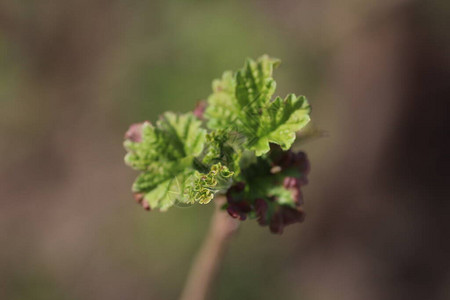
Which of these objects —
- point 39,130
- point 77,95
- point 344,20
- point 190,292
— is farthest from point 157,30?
point 190,292

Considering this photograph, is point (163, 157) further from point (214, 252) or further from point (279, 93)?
point (279, 93)

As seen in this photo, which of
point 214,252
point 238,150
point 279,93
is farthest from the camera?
point 279,93

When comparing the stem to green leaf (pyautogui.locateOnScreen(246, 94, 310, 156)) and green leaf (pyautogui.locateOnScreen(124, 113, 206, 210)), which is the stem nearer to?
green leaf (pyautogui.locateOnScreen(124, 113, 206, 210))

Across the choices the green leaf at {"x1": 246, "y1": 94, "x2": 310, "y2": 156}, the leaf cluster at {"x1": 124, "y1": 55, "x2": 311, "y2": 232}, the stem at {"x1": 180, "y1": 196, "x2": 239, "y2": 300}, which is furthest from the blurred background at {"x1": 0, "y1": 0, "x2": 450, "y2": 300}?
the green leaf at {"x1": 246, "y1": 94, "x2": 310, "y2": 156}

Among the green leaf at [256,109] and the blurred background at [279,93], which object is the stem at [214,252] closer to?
the green leaf at [256,109]

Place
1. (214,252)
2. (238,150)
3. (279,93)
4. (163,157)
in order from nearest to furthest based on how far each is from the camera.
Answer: (238,150)
(163,157)
(214,252)
(279,93)

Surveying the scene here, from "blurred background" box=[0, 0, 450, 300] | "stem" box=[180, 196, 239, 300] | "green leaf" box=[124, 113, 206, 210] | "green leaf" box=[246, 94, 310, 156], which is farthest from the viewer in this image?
"blurred background" box=[0, 0, 450, 300]

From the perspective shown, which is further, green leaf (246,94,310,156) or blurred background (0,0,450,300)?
blurred background (0,0,450,300)

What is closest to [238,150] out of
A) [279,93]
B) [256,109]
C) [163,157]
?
[256,109]
